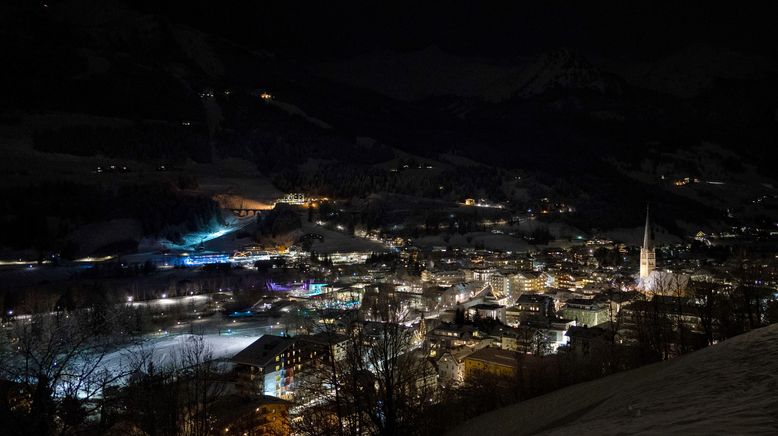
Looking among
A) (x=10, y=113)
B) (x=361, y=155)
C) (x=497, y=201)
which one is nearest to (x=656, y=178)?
(x=497, y=201)

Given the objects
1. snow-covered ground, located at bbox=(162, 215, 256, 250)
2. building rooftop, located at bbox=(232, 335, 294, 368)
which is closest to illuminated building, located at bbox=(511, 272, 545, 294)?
building rooftop, located at bbox=(232, 335, 294, 368)

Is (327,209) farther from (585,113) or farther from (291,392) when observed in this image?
(585,113)

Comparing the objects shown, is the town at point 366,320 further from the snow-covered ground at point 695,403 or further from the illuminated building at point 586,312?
the snow-covered ground at point 695,403

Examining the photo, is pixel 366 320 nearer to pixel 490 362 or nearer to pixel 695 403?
pixel 490 362

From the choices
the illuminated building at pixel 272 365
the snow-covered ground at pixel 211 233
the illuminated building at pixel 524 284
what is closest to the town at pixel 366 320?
the illuminated building at pixel 272 365

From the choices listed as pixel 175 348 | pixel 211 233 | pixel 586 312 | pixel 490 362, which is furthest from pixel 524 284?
pixel 211 233

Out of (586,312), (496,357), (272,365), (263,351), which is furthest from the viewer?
(586,312)

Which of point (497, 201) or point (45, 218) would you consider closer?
point (45, 218)

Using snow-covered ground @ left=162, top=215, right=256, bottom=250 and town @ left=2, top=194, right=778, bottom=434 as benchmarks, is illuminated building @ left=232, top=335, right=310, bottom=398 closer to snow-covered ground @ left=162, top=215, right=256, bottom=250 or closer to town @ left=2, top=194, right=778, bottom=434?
town @ left=2, top=194, right=778, bottom=434
